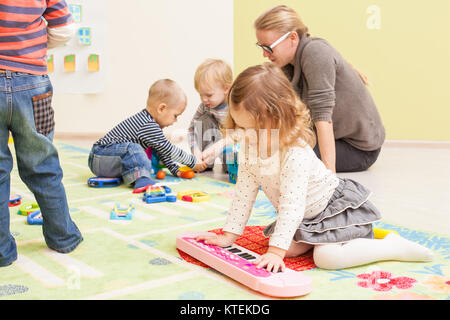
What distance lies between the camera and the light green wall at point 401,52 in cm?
260

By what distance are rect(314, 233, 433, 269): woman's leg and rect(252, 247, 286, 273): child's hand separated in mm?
97

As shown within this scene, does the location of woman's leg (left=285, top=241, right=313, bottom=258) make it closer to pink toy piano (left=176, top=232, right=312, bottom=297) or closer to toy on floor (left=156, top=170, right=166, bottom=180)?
pink toy piano (left=176, top=232, right=312, bottom=297)

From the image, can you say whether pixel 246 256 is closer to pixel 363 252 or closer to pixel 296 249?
→ pixel 296 249

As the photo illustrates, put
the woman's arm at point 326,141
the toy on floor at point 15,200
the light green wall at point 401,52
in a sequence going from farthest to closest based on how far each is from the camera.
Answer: the light green wall at point 401,52 < the woman's arm at point 326,141 < the toy on floor at point 15,200

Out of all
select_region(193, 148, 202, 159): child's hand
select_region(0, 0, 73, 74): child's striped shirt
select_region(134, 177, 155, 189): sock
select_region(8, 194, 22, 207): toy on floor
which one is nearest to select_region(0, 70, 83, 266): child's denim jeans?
select_region(0, 0, 73, 74): child's striped shirt

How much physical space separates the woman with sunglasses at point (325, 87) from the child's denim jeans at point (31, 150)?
90 cm

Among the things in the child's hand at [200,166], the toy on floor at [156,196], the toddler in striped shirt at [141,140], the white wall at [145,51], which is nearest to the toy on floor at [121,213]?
the toy on floor at [156,196]

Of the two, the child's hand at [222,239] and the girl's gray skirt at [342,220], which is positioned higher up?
the girl's gray skirt at [342,220]

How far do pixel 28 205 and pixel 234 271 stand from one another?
739mm

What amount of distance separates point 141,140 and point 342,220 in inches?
39.2

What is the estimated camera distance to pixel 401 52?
2646mm

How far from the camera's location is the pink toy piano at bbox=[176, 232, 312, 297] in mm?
805

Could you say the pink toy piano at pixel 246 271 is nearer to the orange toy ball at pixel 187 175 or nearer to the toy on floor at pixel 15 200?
the toy on floor at pixel 15 200

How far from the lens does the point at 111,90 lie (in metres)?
2.97
